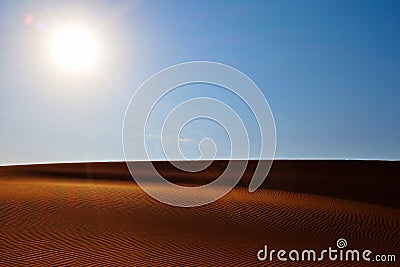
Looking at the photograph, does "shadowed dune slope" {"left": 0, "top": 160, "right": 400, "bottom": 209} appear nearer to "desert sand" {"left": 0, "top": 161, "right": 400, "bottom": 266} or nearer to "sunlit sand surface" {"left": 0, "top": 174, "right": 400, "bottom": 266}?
"desert sand" {"left": 0, "top": 161, "right": 400, "bottom": 266}

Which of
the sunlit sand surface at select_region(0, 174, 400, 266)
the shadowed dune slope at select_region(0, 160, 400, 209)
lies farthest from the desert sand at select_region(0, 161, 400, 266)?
the shadowed dune slope at select_region(0, 160, 400, 209)

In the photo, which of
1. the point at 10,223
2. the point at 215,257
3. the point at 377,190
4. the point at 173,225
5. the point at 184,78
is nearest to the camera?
the point at 215,257

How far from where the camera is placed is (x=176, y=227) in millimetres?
15883

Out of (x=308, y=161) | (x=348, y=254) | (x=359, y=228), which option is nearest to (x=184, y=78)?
(x=348, y=254)

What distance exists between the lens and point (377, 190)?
30938 millimetres

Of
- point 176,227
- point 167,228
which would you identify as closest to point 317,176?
point 176,227

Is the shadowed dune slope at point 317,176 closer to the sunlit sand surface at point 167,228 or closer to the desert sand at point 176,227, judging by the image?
the desert sand at point 176,227

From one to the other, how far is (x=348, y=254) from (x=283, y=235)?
9.09 feet

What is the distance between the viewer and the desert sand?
11.8 metres

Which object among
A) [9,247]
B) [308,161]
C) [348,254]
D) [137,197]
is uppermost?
[308,161]

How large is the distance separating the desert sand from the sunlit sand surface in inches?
1.2

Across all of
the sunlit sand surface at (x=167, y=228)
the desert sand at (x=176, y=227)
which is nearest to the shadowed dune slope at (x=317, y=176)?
the desert sand at (x=176, y=227)

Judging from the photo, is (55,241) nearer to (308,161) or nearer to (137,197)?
(137,197)

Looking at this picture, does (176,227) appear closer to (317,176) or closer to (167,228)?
(167,228)
